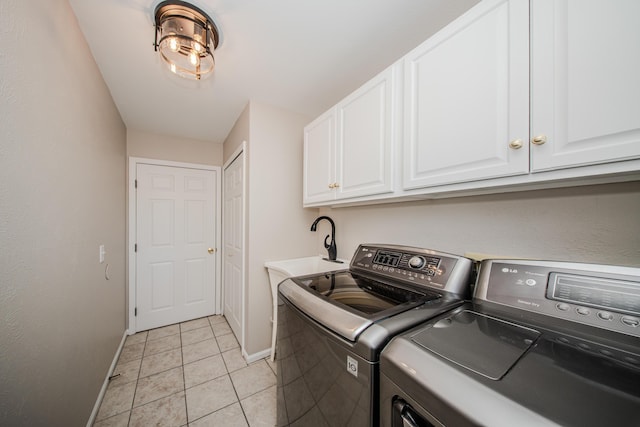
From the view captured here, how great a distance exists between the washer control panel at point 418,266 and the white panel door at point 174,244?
2.37 m

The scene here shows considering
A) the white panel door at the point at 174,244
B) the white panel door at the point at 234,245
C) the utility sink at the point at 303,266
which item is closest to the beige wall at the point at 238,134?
the white panel door at the point at 234,245

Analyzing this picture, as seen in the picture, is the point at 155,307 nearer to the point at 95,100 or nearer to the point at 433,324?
the point at 95,100

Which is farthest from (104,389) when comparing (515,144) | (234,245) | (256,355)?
(515,144)

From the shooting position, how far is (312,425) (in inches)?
33.8

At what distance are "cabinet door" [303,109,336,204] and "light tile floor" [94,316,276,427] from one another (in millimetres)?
1554

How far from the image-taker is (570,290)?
660 millimetres

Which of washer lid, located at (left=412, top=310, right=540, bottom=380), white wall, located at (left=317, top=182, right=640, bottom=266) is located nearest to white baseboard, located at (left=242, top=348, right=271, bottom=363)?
white wall, located at (left=317, top=182, right=640, bottom=266)

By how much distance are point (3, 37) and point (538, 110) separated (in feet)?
5.84

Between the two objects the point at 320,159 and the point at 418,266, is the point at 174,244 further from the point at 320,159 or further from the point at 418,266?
the point at 418,266

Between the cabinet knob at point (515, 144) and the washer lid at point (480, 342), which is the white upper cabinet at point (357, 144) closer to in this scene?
the cabinet knob at point (515, 144)

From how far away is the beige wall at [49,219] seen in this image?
73 centimetres

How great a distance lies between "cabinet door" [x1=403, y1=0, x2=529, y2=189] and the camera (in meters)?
0.75

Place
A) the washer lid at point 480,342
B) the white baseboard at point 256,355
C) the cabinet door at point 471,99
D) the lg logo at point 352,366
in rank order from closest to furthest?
the washer lid at point 480,342 < the lg logo at point 352,366 < the cabinet door at point 471,99 < the white baseboard at point 256,355

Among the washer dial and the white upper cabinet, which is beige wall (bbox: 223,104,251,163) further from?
the washer dial
